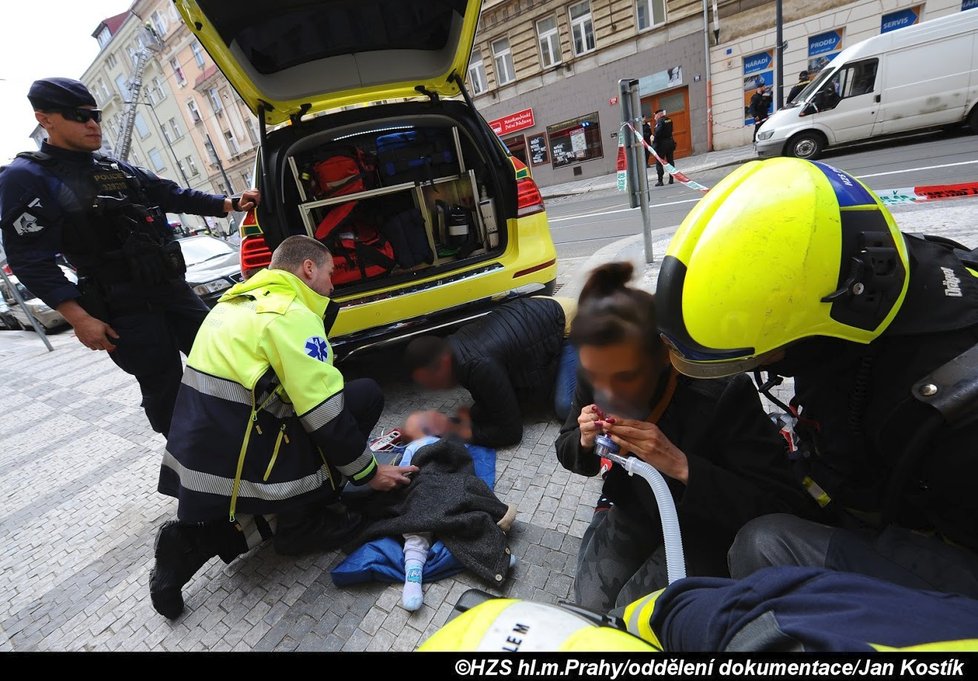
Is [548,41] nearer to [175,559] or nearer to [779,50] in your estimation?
[779,50]

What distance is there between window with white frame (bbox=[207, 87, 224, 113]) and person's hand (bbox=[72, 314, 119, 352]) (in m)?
32.7

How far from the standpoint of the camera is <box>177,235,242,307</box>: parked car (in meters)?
6.04

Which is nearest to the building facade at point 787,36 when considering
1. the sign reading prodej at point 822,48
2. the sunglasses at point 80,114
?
the sign reading prodej at point 822,48

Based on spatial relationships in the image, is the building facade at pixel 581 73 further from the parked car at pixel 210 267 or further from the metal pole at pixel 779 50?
the parked car at pixel 210 267

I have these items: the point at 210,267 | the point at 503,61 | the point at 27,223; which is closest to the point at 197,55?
the point at 503,61

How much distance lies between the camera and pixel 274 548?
1934mm

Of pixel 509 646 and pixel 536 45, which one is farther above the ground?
pixel 536 45

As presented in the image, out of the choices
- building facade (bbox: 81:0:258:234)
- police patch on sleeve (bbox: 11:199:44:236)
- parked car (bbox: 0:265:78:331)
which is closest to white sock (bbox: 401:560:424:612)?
police patch on sleeve (bbox: 11:199:44:236)

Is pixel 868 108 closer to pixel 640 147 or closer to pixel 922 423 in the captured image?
pixel 640 147

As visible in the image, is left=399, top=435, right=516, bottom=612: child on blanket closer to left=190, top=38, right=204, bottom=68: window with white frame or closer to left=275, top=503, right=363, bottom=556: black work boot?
left=275, top=503, right=363, bottom=556: black work boot

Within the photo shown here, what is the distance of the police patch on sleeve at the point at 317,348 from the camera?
1.66 m

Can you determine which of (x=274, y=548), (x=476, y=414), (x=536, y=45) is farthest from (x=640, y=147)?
(x=536, y=45)

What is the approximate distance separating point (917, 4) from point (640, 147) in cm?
1292

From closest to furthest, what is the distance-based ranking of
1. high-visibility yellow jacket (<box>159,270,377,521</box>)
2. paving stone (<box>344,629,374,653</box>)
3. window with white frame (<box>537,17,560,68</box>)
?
paving stone (<box>344,629,374,653</box>) → high-visibility yellow jacket (<box>159,270,377,521</box>) → window with white frame (<box>537,17,560,68</box>)
